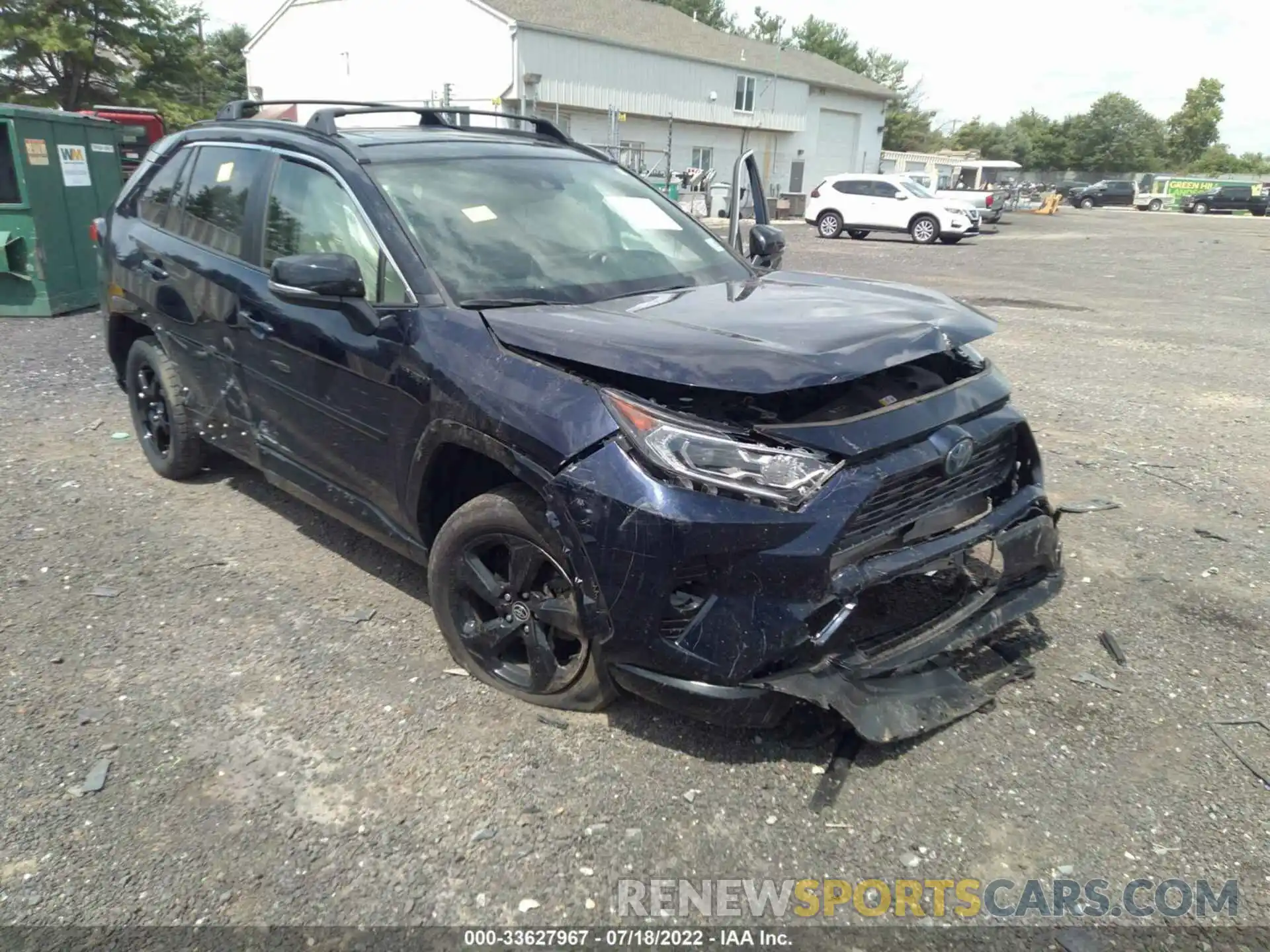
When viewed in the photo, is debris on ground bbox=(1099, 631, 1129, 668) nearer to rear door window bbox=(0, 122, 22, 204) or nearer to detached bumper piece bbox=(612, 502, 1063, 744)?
detached bumper piece bbox=(612, 502, 1063, 744)

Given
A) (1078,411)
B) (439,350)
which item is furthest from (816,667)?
(1078,411)

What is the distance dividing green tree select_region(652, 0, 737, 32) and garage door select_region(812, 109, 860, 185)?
21.2m

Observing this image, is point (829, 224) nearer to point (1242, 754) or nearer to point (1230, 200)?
point (1242, 754)

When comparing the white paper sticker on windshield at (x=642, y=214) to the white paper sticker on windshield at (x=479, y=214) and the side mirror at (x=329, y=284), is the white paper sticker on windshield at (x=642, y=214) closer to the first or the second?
the white paper sticker on windshield at (x=479, y=214)

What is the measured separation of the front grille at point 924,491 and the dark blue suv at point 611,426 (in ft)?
0.03

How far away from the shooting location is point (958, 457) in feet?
9.23

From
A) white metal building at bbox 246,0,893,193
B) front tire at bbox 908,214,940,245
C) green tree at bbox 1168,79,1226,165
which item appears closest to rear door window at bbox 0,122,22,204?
white metal building at bbox 246,0,893,193

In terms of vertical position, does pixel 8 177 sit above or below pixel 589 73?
below

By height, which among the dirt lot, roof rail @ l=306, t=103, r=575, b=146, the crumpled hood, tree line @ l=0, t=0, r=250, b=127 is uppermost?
tree line @ l=0, t=0, r=250, b=127

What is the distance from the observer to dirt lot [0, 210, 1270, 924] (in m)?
2.42

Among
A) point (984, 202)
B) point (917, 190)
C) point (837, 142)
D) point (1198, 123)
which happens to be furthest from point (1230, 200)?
point (1198, 123)

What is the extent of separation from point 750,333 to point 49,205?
9.67 meters

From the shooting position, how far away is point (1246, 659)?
3.44m

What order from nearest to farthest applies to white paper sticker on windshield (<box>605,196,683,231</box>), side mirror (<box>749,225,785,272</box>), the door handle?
the door handle → white paper sticker on windshield (<box>605,196,683,231</box>) → side mirror (<box>749,225,785,272</box>)
